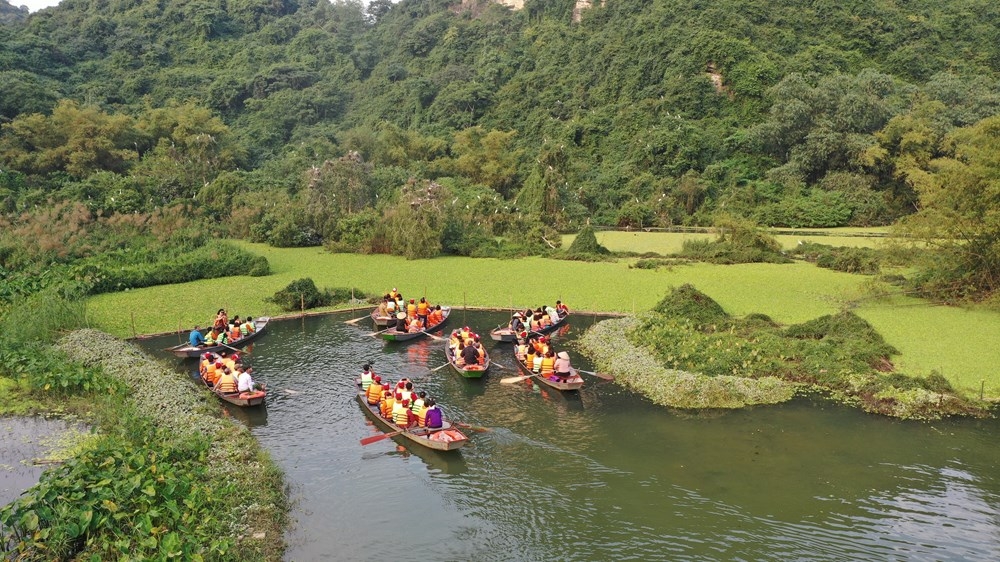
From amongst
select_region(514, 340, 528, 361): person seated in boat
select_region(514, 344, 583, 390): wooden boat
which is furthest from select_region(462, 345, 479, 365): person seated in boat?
select_region(514, 344, 583, 390): wooden boat

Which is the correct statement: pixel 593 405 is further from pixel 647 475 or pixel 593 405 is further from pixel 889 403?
pixel 889 403

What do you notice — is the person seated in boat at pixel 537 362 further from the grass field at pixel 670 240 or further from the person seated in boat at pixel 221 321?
the grass field at pixel 670 240

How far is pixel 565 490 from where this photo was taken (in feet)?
45.3

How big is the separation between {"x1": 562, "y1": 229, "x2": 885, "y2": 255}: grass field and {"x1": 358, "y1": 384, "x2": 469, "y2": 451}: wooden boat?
25.7 metres

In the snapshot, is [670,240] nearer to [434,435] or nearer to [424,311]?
[424,311]

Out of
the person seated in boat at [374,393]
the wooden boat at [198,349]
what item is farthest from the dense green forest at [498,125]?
the person seated in boat at [374,393]

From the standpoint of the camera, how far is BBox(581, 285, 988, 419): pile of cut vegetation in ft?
58.1

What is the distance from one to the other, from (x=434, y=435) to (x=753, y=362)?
9791 mm

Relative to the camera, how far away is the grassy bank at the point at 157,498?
1030 centimetres

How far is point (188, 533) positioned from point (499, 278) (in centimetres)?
2346

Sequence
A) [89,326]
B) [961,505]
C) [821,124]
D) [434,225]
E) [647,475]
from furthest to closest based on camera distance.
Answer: [821,124] < [434,225] < [89,326] < [647,475] < [961,505]

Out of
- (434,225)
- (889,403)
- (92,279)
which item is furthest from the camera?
(434,225)

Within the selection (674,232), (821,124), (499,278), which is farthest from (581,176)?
(499,278)

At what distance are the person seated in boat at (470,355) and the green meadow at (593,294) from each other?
325 inches
